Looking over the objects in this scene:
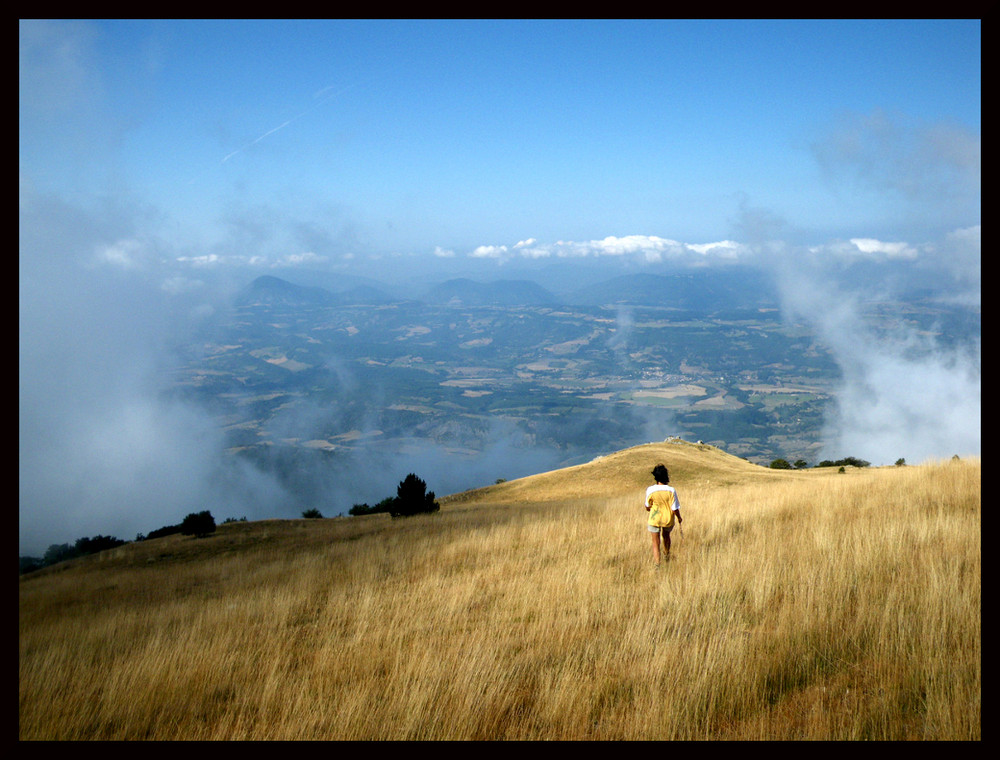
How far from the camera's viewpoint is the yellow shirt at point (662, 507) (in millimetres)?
7090

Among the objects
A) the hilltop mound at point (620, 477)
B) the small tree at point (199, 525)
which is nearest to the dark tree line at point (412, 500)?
the hilltop mound at point (620, 477)

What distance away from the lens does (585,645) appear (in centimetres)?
459

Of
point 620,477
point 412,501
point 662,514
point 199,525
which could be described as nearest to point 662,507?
point 662,514

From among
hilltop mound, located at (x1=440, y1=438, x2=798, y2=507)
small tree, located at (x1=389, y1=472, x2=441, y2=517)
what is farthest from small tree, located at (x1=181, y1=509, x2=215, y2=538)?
hilltop mound, located at (x1=440, y1=438, x2=798, y2=507)

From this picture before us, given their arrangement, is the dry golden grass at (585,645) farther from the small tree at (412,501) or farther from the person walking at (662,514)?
the small tree at (412,501)

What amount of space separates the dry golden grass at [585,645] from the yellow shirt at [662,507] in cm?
52

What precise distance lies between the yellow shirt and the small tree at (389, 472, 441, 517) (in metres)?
15.7

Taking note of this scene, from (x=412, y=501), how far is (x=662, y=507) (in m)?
16.5

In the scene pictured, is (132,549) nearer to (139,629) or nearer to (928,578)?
(139,629)

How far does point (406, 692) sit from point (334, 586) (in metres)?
4.71

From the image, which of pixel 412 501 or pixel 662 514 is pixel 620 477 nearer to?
pixel 412 501

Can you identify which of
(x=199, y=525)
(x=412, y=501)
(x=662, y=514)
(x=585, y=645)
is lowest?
(x=199, y=525)
